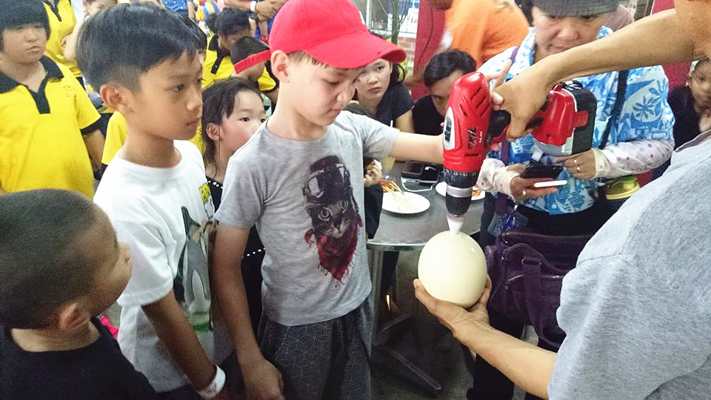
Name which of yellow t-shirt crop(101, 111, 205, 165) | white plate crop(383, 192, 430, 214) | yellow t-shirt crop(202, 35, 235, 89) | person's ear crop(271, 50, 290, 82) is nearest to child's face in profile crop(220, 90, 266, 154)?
yellow t-shirt crop(101, 111, 205, 165)

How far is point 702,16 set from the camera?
624mm

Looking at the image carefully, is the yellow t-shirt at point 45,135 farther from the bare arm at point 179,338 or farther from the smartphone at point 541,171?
the smartphone at point 541,171

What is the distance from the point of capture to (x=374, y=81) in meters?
2.76

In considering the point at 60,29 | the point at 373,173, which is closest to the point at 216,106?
the point at 373,173

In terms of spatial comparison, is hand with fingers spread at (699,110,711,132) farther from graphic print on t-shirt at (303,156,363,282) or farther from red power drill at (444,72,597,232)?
graphic print on t-shirt at (303,156,363,282)

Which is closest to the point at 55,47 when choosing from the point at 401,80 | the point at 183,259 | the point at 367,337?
the point at 401,80

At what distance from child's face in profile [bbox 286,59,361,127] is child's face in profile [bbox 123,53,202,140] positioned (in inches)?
10.2

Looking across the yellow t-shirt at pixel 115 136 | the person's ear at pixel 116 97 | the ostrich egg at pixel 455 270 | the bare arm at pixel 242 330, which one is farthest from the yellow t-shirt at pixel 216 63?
the ostrich egg at pixel 455 270

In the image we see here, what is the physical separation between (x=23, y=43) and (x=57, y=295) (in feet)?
5.75

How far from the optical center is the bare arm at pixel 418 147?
1433 mm

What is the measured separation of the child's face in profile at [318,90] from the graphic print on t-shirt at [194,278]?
0.42m

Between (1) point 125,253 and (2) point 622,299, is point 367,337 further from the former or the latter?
(2) point 622,299

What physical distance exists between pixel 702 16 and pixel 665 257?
0.35 meters

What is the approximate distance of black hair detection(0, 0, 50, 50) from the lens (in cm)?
201
